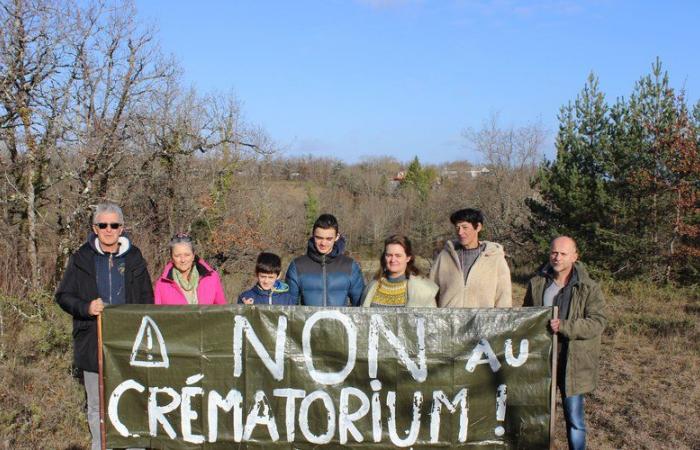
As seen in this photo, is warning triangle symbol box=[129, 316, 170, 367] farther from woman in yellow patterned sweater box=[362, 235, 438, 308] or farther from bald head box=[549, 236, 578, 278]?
bald head box=[549, 236, 578, 278]

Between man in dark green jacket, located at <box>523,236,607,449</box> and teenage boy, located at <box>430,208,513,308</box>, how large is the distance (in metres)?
0.40

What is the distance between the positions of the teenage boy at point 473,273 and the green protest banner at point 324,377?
1.12ft

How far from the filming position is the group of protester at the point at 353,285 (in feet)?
13.4

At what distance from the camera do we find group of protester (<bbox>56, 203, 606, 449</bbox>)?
13.4ft

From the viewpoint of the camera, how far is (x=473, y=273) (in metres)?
4.46

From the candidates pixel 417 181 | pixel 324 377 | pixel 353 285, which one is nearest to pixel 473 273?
pixel 353 285

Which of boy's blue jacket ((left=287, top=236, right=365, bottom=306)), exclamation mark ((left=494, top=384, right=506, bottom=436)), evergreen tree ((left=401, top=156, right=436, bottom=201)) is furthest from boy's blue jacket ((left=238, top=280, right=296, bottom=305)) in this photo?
evergreen tree ((left=401, top=156, right=436, bottom=201))

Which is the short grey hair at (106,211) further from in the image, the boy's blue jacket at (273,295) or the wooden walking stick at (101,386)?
the boy's blue jacket at (273,295)

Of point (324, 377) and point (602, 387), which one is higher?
point (324, 377)

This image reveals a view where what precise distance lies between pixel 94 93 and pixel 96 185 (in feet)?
6.85

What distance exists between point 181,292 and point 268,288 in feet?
2.20

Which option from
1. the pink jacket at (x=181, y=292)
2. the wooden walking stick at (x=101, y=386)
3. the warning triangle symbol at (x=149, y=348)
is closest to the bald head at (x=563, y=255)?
the pink jacket at (x=181, y=292)

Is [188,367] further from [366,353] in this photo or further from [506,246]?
[506,246]

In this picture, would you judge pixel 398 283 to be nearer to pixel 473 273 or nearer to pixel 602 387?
pixel 473 273
